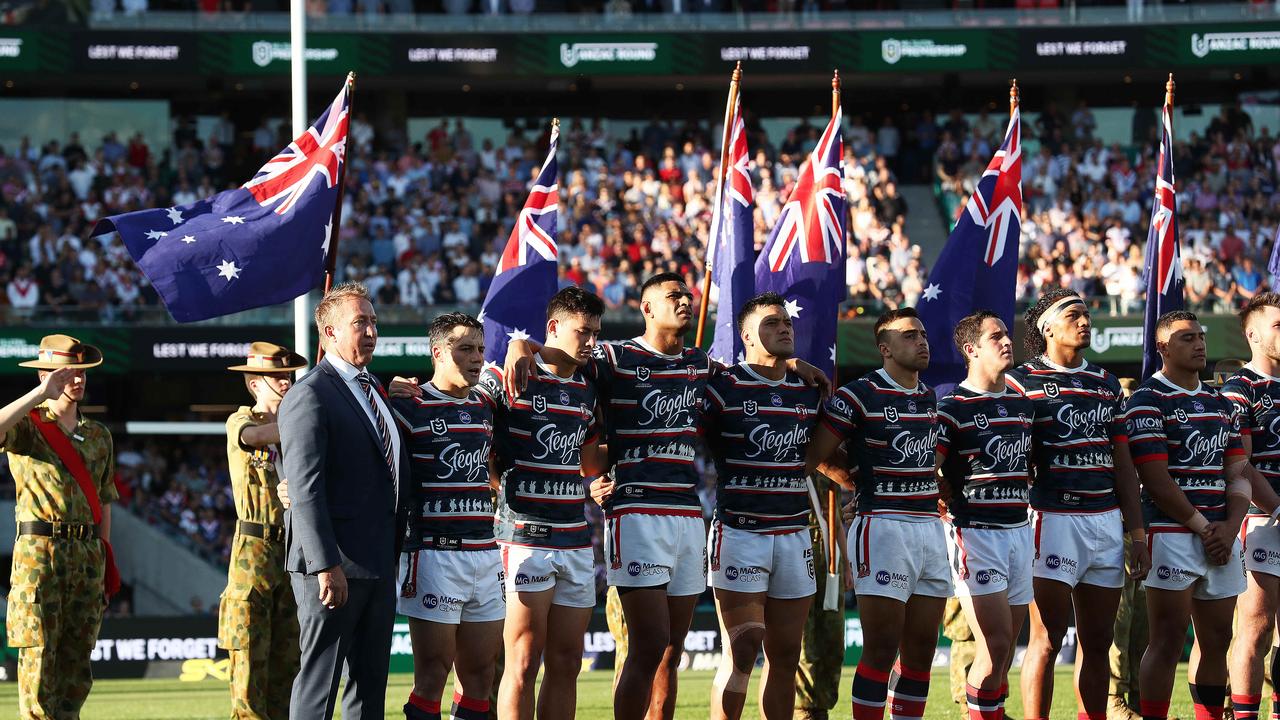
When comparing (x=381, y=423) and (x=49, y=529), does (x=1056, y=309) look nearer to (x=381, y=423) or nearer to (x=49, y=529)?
(x=381, y=423)

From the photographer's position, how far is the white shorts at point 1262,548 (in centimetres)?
959

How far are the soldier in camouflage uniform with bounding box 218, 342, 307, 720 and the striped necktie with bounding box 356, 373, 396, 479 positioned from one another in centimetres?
160

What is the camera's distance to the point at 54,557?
356 inches

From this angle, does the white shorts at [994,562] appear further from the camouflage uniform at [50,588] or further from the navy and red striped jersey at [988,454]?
the camouflage uniform at [50,588]

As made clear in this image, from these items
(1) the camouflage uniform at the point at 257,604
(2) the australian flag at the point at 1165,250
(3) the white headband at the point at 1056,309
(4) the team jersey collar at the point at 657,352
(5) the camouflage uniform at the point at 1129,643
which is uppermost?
(2) the australian flag at the point at 1165,250

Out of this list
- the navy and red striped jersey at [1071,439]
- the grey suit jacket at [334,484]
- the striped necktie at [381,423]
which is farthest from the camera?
the navy and red striped jersey at [1071,439]

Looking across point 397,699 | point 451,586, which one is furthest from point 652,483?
point 397,699

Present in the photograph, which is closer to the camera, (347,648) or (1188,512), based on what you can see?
(347,648)

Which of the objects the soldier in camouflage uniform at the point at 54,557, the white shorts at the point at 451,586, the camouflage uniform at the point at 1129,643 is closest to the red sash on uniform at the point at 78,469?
the soldier in camouflage uniform at the point at 54,557

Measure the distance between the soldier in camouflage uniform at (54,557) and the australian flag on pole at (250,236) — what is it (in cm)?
64

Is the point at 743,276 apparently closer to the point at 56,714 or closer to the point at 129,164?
the point at 56,714

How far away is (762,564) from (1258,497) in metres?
3.29

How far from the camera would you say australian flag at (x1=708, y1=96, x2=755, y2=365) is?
10.1 meters

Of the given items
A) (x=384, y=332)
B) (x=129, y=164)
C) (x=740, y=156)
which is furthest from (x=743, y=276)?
(x=129, y=164)
